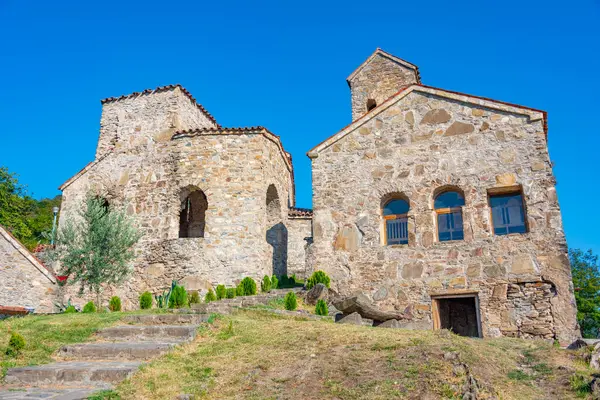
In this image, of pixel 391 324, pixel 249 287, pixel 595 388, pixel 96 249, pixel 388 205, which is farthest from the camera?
pixel 96 249

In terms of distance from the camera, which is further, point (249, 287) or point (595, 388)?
point (249, 287)

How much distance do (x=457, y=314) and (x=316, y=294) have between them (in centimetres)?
474

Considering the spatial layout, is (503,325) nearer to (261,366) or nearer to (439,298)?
(439,298)

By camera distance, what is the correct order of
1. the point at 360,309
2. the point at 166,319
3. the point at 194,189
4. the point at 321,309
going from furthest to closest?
the point at 194,189 → the point at 321,309 → the point at 360,309 → the point at 166,319

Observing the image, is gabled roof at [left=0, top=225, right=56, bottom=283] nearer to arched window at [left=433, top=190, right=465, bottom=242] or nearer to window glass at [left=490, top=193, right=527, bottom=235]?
arched window at [left=433, top=190, right=465, bottom=242]

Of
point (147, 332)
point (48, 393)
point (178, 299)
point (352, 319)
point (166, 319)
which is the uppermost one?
point (178, 299)

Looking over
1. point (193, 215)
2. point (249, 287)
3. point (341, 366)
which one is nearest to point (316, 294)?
point (249, 287)

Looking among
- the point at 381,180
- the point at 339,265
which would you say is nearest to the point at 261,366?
the point at 339,265

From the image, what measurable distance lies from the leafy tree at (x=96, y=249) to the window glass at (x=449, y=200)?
11.0m

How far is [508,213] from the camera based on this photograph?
15.6 m

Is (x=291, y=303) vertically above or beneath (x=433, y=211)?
beneath

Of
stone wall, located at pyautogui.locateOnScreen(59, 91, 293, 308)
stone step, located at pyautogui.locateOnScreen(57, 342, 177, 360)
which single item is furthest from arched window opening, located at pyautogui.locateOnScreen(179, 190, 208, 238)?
stone step, located at pyautogui.locateOnScreen(57, 342, 177, 360)

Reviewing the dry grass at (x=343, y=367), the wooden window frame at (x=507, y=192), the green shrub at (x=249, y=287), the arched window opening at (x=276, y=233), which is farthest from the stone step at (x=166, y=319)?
the wooden window frame at (x=507, y=192)

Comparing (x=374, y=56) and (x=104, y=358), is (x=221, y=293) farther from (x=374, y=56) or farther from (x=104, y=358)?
(x=374, y=56)
